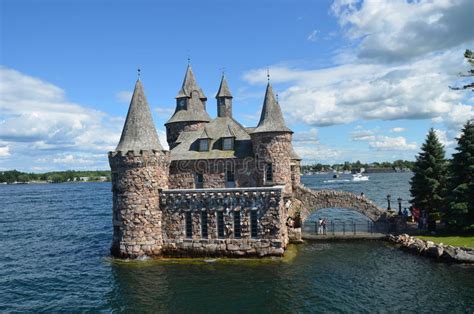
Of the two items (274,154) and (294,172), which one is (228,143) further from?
(294,172)

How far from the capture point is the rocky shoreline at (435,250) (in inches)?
1128

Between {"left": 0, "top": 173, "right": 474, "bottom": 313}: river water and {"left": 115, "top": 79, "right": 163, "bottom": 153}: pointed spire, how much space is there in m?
8.93

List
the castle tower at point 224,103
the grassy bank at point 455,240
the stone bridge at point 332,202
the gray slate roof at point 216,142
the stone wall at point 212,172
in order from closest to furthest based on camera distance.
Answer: the grassy bank at point 455,240 → the stone wall at point 212,172 → the gray slate roof at point 216,142 → the stone bridge at point 332,202 → the castle tower at point 224,103

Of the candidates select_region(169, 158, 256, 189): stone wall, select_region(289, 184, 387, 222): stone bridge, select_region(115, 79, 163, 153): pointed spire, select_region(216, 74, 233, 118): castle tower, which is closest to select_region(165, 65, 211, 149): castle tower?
select_region(216, 74, 233, 118): castle tower

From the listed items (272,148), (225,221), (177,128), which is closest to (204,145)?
(177,128)

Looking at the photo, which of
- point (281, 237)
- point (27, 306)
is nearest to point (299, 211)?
point (281, 237)

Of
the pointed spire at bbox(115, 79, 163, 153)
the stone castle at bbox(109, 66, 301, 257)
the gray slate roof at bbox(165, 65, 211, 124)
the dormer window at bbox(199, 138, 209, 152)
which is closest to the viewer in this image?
the stone castle at bbox(109, 66, 301, 257)

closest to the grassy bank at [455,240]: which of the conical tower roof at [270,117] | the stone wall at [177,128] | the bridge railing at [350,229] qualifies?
the bridge railing at [350,229]

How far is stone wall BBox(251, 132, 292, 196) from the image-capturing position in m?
34.6

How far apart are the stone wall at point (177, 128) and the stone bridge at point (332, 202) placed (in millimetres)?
11926

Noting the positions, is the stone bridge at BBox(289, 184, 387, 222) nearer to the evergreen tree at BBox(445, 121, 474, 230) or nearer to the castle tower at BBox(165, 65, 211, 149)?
the evergreen tree at BBox(445, 121, 474, 230)

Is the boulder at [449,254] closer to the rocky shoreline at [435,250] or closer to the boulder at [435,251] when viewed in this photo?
the rocky shoreline at [435,250]

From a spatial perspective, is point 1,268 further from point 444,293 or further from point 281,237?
point 444,293

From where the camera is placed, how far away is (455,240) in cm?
3198
